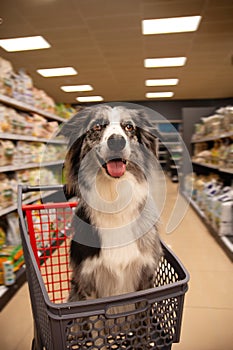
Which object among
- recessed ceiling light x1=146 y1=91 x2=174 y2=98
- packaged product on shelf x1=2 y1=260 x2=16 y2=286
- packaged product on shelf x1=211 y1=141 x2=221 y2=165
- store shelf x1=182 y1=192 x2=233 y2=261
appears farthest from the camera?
packaged product on shelf x1=211 y1=141 x2=221 y2=165

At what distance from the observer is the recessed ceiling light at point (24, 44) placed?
2.87ft

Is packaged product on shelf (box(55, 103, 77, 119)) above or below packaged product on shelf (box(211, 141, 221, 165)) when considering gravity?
above

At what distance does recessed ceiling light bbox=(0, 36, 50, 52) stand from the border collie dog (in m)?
0.38

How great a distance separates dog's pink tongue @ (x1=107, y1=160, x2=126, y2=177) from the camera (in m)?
0.61

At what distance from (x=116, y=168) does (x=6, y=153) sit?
1.43 meters

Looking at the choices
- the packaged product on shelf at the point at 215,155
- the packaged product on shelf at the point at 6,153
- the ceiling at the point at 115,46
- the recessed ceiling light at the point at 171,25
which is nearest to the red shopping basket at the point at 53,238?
the ceiling at the point at 115,46

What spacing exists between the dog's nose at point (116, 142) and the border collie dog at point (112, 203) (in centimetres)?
2

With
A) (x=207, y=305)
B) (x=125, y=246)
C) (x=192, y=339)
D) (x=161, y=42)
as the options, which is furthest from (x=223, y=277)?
(x=161, y=42)

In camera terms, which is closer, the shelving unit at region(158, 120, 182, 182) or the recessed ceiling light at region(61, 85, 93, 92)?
the shelving unit at region(158, 120, 182, 182)

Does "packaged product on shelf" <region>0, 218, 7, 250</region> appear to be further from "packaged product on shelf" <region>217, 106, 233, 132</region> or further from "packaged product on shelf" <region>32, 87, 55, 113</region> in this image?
"packaged product on shelf" <region>217, 106, 233, 132</region>

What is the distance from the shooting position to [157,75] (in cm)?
89

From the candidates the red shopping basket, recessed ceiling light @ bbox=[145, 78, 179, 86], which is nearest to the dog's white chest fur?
the red shopping basket

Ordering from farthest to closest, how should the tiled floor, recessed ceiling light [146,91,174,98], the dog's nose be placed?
1. the tiled floor
2. recessed ceiling light [146,91,174,98]
3. the dog's nose

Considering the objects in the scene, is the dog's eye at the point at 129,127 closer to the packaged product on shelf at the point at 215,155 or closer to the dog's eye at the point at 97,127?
the dog's eye at the point at 97,127
